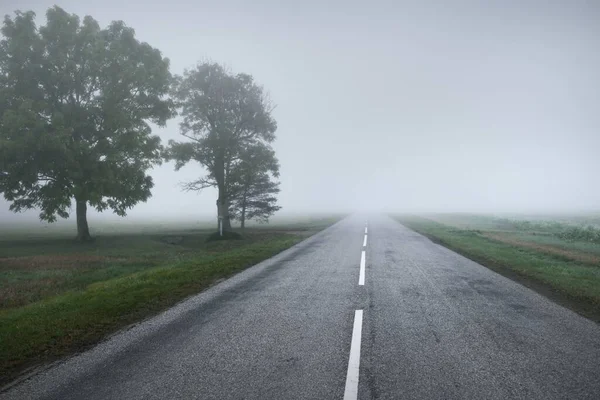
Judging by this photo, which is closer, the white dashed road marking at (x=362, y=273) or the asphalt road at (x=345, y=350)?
the asphalt road at (x=345, y=350)

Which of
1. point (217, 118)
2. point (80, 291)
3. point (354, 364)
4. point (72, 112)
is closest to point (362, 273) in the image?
point (354, 364)

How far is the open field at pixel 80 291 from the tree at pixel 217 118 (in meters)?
8.56

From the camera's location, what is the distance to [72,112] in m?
20.9

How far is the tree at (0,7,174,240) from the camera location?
63.5 ft

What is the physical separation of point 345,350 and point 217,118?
24.1 m

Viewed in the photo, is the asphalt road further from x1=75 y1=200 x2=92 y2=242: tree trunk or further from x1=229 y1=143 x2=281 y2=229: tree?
x1=75 y1=200 x2=92 y2=242: tree trunk

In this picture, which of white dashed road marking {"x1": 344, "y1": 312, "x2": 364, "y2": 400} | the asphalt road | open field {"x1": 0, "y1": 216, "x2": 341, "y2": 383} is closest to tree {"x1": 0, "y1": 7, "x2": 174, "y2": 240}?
open field {"x1": 0, "y1": 216, "x2": 341, "y2": 383}

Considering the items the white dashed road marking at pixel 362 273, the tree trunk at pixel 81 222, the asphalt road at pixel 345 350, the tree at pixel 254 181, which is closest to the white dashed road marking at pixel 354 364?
the asphalt road at pixel 345 350

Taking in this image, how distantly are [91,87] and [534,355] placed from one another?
27.5m

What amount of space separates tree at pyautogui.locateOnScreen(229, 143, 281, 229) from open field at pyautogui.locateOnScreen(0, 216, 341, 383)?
7.65 m

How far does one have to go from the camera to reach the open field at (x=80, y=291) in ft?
18.4

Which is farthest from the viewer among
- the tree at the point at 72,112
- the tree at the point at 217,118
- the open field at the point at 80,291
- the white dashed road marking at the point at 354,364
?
the tree at the point at 217,118

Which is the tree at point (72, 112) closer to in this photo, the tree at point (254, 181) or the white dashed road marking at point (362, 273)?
the tree at point (254, 181)

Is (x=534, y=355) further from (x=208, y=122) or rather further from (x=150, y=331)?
(x=208, y=122)
